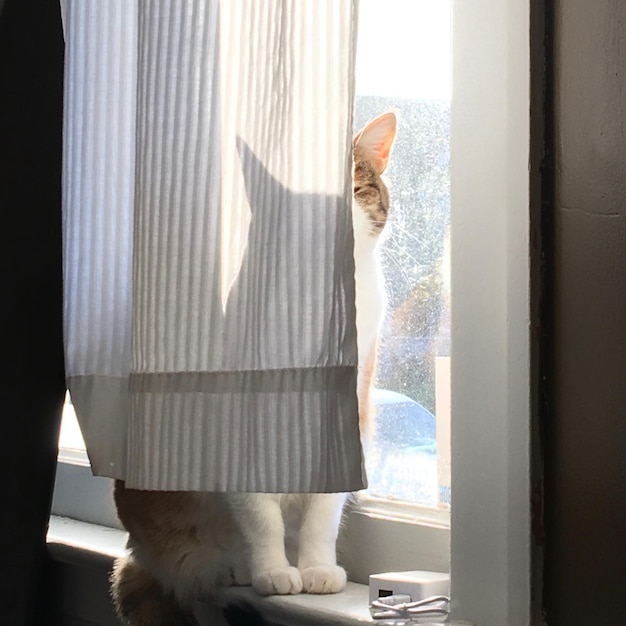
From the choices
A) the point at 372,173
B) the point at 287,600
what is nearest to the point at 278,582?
the point at 287,600

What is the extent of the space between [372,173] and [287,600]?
543 millimetres

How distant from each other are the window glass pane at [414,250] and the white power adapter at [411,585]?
153mm

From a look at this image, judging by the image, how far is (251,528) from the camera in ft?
3.57

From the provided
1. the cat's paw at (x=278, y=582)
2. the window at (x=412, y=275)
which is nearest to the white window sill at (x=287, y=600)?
the cat's paw at (x=278, y=582)

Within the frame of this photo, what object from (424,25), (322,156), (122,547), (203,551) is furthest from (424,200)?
(122,547)

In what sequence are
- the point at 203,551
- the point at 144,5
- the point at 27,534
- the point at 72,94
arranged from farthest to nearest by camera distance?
the point at 27,534 → the point at 203,551 → the point at 72,94 → the point at 144,5

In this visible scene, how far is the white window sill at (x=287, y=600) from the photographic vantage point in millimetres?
971

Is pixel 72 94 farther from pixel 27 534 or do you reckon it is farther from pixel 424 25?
pixel 27 534

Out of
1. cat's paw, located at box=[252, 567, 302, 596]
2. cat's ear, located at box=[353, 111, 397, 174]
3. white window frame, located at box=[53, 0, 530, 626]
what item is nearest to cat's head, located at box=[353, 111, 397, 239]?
cat's ear, located at box=[353, 111, 397, 174]

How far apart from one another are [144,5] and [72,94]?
0.16 m

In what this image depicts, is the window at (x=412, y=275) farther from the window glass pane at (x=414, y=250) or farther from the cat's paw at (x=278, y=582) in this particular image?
the cat's paw at (x=278, y=582)

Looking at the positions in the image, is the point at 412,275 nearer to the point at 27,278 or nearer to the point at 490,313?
the point at 490,313

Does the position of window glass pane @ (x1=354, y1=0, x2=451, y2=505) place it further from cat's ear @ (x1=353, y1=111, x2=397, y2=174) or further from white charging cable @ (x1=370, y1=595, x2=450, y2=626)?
white charging cable @ (x1=370, y1=595, x2=450, y2=626)

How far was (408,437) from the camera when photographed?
1.20 metres
